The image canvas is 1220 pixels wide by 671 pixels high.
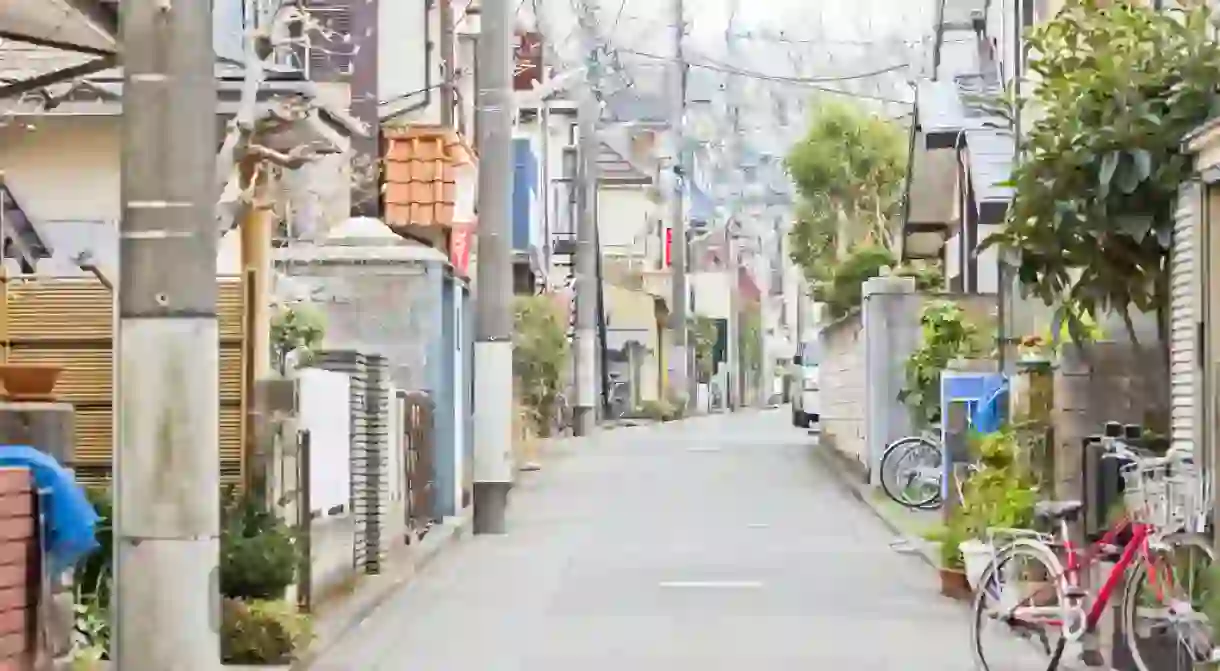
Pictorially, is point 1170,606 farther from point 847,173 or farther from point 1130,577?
point 847,173

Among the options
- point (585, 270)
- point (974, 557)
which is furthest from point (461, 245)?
point (974, 557)

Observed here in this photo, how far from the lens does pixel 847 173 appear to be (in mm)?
45250

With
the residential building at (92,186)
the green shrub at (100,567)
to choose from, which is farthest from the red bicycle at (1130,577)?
the residential building at (92,186)

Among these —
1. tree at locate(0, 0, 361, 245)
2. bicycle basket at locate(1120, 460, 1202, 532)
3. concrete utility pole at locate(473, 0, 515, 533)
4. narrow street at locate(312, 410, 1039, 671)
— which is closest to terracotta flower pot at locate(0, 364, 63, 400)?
tree at locate(0, 0, 361, 245)

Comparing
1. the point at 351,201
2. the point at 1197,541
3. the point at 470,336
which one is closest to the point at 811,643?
the point at 1197,541

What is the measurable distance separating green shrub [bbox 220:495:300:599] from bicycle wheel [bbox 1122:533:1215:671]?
179 inches

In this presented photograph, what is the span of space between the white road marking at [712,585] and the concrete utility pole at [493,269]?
211 inches

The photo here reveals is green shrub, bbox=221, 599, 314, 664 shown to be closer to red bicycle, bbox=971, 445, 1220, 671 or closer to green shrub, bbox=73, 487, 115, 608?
green shrub, bbox=73, 487, 115, 608

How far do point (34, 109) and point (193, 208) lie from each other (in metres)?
8.53

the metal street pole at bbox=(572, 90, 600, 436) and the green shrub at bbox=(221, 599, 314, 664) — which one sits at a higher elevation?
the metal street pole at bbox=(572, 90, 600, 436)

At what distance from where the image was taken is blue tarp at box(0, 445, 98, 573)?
8836 millimetres

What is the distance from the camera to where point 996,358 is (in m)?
20.9

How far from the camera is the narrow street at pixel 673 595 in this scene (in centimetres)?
1241

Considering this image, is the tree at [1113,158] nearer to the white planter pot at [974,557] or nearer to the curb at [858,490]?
the white planter pot at [974,557]
